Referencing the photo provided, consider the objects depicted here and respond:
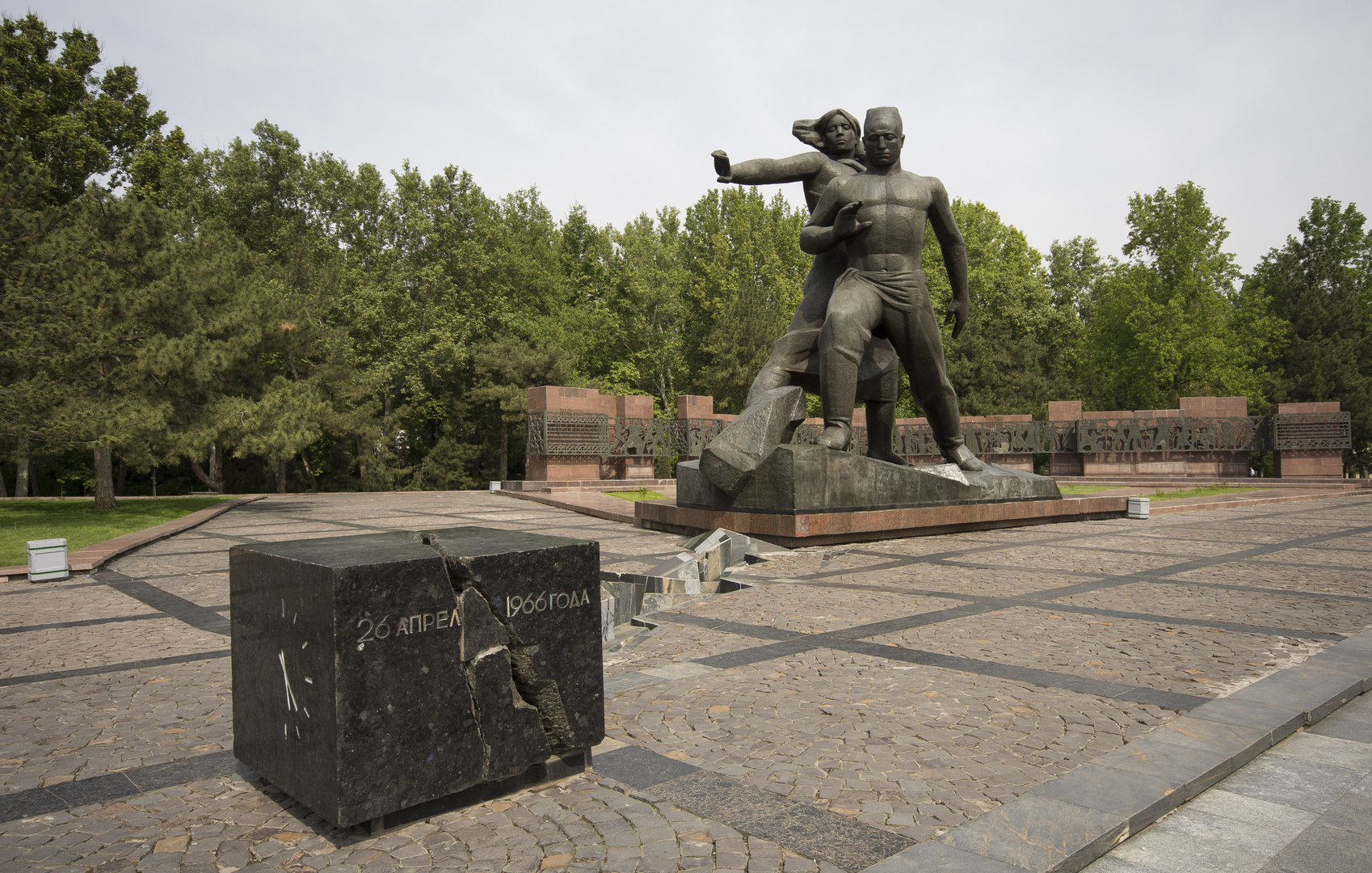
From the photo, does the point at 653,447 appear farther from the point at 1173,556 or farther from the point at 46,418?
the point at 1173,556

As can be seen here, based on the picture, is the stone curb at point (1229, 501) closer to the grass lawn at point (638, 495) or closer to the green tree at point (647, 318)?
the grass lawn at point (638, 495)

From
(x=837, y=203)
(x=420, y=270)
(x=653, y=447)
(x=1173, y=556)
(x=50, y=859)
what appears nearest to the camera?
(x=50, y=859)

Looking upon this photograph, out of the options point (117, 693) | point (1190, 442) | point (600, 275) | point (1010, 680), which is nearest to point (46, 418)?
point (117, 693)

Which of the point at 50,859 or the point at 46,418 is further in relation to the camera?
the point at 46,418

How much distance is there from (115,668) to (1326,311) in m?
41.6

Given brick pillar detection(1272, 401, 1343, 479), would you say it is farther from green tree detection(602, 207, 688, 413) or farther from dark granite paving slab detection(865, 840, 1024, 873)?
dark granite paving slab detection(865, 840, 1024, 873)

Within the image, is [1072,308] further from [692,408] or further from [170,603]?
[170,603]

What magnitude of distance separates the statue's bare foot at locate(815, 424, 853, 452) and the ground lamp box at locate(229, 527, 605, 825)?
22.3 ft

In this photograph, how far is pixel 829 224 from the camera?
9.87 m

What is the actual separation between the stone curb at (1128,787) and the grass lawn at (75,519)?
9901 millimetres

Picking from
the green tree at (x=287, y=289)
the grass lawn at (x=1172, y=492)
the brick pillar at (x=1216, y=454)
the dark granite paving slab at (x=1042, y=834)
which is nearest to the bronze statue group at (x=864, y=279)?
the dark granite paving slab at (x=1042, y=834)

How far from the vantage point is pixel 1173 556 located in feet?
28.5

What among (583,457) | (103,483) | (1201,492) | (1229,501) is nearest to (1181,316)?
(1201,492)

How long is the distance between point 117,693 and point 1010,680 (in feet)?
14.2
